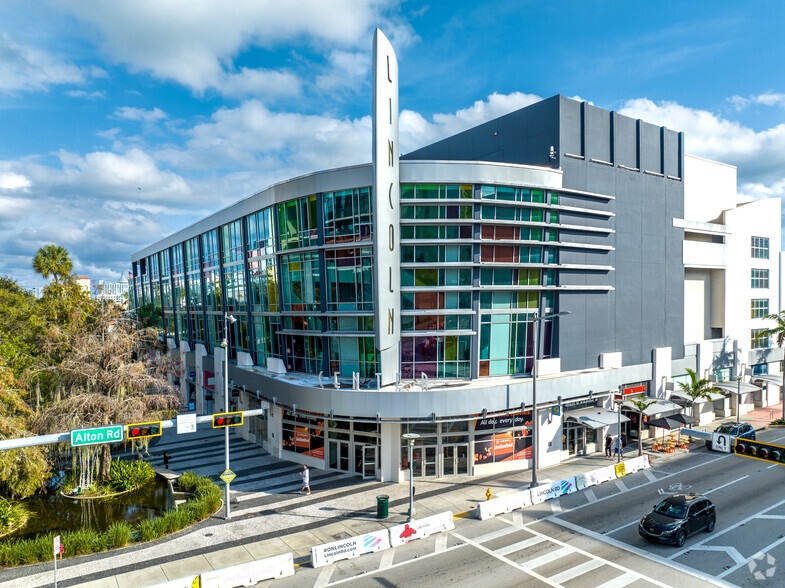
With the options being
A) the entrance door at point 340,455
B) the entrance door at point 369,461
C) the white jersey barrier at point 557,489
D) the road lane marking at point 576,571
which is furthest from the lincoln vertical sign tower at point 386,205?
the road lane marking at point 576,571

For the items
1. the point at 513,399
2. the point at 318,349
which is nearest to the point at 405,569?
the point at 513,399

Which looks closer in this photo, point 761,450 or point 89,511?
point 761,450

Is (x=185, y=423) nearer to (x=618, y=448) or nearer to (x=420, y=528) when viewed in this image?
(x=420, y=528)

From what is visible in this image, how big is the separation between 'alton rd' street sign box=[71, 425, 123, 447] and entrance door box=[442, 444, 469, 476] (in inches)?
663

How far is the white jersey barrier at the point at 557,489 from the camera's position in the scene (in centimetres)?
2266

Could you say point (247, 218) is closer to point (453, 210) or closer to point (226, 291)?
point (226, 291)

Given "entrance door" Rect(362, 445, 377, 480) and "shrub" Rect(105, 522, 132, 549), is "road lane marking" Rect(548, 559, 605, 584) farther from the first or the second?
"shrub" Rect(105, 522, 132, 549)

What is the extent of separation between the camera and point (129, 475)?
2775 centimetres

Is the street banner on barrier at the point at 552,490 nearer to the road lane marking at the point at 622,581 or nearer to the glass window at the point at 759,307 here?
the road lane marking at the point at 622,581

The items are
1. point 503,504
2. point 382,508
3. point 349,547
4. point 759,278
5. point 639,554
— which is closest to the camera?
point 639,554

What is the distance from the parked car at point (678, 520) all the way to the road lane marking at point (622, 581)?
2980 millimetres

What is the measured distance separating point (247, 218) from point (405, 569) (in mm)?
27552

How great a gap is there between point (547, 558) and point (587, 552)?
5.72 ft

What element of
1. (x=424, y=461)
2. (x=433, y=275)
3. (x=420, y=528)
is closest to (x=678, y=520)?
(x=420, y=528)
